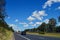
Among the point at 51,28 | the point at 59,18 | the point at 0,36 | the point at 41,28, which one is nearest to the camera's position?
the point at 0,36

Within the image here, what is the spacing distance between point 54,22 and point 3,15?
12952 cm

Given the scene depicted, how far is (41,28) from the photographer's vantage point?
7736 inches

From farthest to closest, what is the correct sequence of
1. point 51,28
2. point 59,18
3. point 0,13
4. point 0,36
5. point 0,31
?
point 51,28 → point 59,18 → point 0,13 → point 0,31 → point 0,36

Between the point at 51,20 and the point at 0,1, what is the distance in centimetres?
13170

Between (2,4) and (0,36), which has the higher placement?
(2,4)

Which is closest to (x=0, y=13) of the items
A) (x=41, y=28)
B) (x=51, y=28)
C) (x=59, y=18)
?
(x=59, y=18)

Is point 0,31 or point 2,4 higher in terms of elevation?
point 2,4

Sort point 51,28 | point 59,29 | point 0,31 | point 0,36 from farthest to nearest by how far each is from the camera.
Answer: point 51,28, point 59,29, point 0,31, point 0,36

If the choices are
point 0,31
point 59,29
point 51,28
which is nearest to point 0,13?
point 0,31

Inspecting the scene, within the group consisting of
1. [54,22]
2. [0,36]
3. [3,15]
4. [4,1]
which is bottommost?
[0,36]

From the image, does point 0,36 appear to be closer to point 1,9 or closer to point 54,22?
point 1,9

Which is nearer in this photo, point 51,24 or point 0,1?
point 0,1

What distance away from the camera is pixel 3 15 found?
2099 inches

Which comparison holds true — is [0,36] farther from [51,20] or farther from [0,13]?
[51,20]
